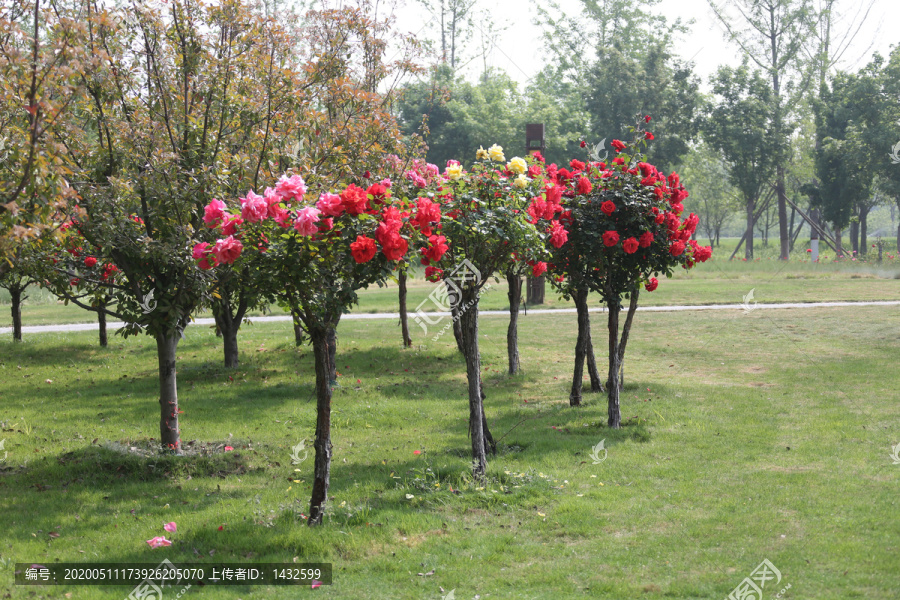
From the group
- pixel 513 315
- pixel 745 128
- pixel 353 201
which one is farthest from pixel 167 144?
pixel 745 128

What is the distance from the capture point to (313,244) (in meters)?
5.33

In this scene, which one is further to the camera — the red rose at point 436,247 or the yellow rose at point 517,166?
the yellow rose at point 517,166

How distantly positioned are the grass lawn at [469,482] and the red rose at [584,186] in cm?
282

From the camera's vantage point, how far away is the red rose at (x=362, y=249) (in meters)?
5.07

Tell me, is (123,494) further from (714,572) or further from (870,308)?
(870,308)

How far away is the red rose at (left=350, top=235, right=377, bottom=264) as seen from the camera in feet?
16.6

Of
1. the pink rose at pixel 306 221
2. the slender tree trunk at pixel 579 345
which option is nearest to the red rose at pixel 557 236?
the slender tree trunk at pixel 579 345

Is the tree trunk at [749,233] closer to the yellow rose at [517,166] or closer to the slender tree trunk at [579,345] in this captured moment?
the slender tree trunk at [579,345]

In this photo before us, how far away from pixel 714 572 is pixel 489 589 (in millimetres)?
Answer: 1514

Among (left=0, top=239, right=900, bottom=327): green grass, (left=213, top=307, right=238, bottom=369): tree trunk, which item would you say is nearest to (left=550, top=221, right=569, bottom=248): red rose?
(left=213, top=307, right=238, bottom=369): tree trunk

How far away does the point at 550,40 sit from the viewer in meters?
48.6

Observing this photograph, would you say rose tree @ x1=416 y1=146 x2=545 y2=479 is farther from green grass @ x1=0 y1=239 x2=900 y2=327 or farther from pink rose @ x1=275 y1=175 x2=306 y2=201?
green grass @ x1=0 y1=239 x2=900 y2=327

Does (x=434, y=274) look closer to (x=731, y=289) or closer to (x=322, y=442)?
(x=322, y=442)

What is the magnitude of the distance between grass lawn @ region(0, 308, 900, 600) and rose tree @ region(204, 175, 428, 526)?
163cm
